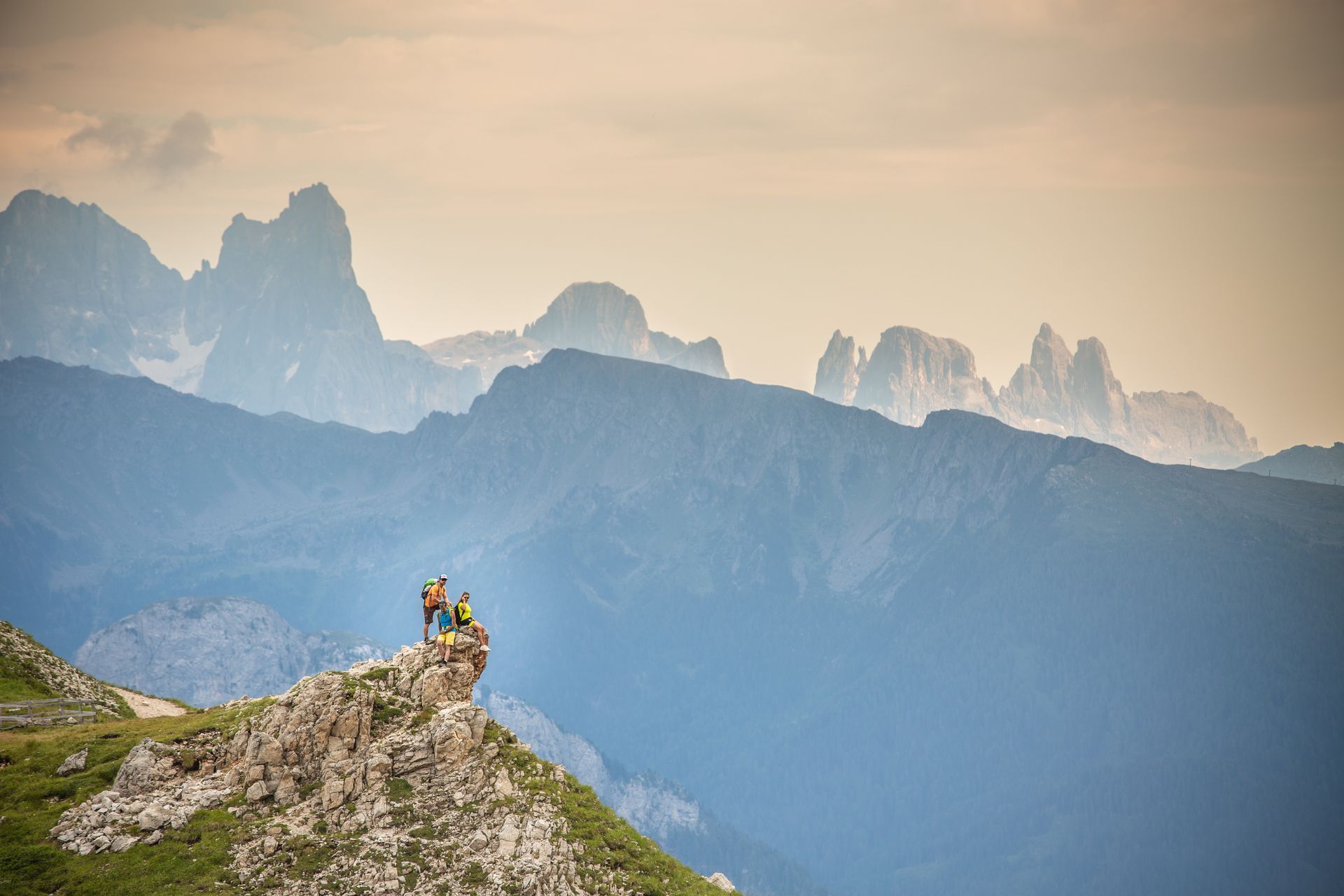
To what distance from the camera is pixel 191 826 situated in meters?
67.7

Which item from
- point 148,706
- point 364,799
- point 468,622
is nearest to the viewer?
point 364,799

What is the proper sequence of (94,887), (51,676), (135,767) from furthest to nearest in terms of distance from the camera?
(51,676), (135,767), (94,887)

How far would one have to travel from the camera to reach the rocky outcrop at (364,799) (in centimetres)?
6719

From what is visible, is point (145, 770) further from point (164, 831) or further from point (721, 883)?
point (721, 883)

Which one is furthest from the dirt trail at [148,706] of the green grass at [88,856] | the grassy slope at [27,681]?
the green grass at [88,856]

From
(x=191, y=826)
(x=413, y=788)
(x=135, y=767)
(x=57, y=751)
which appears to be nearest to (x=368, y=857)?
(x=413, y=788)

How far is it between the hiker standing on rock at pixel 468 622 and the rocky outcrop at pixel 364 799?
3736 mm

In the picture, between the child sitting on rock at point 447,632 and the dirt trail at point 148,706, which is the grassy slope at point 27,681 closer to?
the dirt trail at point 148,706

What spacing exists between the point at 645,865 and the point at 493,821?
10767mm

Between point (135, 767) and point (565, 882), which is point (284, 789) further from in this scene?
point (565, 882)

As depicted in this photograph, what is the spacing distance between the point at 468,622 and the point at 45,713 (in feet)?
107

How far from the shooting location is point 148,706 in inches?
4070

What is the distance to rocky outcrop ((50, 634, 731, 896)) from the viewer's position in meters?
67.2

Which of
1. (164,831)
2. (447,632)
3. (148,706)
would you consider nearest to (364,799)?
(164,831)
